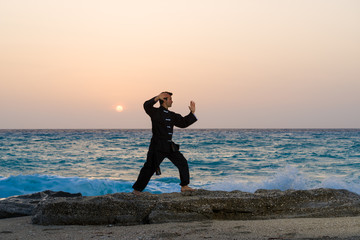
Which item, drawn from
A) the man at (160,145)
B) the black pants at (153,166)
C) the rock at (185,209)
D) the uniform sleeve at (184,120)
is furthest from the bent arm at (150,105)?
the rock at (185,209)

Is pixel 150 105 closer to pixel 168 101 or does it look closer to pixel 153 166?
pixel 168 101

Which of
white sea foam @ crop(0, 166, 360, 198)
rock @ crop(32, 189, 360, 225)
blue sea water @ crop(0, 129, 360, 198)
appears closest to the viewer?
rock @ crop(32, 189, 360, 225)

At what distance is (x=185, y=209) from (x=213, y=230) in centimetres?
83

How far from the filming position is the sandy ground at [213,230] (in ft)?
13.8

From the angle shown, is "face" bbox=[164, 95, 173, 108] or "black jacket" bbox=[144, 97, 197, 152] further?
"face" bbox=[164, 95, 173, 108]

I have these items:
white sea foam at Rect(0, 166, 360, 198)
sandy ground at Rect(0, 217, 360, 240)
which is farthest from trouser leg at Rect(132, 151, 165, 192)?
white sea foam at Rect(0, 166, 360, 198)

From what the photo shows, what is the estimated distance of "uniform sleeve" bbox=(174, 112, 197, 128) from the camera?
6.51m

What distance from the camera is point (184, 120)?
6527 millimetres

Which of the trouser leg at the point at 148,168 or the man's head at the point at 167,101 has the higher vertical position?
the man's head at the point at 167,101

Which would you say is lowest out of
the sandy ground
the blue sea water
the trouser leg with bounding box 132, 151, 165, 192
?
the blue sea water

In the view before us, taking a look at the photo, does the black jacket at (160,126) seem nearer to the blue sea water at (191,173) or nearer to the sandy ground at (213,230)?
the sandy ground at (213,230)

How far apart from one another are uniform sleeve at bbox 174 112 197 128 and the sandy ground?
189 cm

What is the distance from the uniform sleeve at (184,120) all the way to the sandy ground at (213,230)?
1887 millimetres

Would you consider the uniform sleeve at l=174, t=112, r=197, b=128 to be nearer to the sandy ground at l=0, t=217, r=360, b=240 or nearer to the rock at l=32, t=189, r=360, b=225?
the rock at l=32, t=189, r=360, b=225
